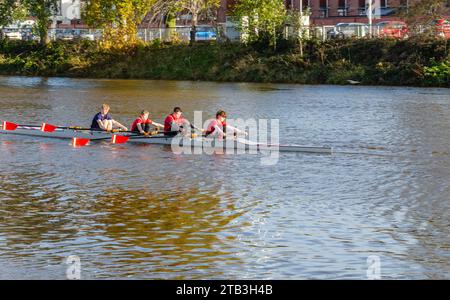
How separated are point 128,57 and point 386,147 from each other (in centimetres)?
5204

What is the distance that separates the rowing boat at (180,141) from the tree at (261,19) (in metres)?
42.7

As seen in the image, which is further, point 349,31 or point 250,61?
point 250,61

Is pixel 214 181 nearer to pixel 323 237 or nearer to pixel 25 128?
pixel 323 237

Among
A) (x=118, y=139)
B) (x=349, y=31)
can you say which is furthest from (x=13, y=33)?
(x=118, y=139)

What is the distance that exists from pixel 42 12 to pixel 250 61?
2285cm

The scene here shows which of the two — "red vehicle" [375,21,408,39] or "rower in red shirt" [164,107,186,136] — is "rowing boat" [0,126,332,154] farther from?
"red vehicle" [375,21,408,39]

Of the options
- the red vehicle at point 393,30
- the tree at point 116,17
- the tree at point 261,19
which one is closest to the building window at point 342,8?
the tree at point 261,19

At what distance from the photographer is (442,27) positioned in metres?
70.1

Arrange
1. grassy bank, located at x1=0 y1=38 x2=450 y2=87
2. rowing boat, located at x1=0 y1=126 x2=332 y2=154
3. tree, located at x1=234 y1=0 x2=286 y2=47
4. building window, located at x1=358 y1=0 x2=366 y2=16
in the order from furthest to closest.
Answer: building window, located at x1=358 y1=0 x2=366 y2=16
tree, located at x1=234 y1=0 x2=286 y2=47
grassy bank, located at x1=0 y1=38 x2=450 y2=87
rowing boat, located at x1=0 y1=126 x2=332 y2=154

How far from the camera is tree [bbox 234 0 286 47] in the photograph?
78.8m

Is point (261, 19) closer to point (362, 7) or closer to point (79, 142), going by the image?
point (362, 7)

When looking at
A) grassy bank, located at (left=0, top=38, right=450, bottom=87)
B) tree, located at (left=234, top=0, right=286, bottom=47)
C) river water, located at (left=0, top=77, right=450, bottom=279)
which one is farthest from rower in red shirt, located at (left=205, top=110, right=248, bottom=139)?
tree, located at (left=234, top=0, right=286, bottom=47)

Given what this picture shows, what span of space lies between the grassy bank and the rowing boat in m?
34.9
